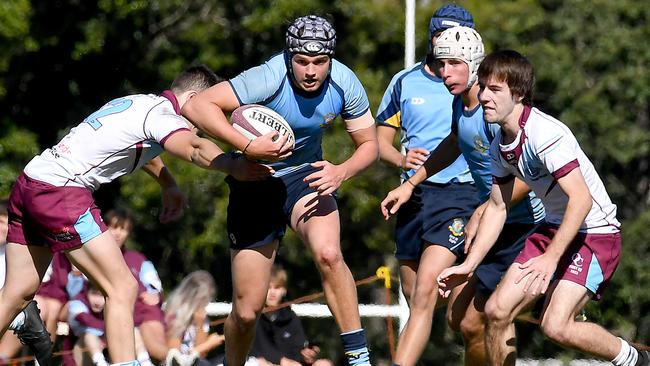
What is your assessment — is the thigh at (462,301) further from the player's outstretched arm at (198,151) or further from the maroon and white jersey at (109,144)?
the maroon and white jersey at (109,144)

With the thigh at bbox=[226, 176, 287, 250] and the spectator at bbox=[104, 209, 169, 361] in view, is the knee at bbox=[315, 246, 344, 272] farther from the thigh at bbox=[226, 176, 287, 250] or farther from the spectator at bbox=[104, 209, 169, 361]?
the spectator at bbox=[104, 209, 169, 361]

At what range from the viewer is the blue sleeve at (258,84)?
739 centimetres

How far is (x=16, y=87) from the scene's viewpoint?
60.3ft

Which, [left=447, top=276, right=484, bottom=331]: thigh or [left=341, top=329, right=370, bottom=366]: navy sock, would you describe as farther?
[left=447, top=276, right=484, bottom=331]: thigh

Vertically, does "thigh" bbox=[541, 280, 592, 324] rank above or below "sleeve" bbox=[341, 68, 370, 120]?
below

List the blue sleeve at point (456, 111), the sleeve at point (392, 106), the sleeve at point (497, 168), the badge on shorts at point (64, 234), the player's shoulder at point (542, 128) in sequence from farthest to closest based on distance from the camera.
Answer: the sleeve at point (392, 106) → the blue sleeve at point (456, 111) → the sleeve at point (497, 168) → the badge on shorts at point (64, 234) → the player's shoulder at point (542, 128)

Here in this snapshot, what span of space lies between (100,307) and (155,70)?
1004 centimetres

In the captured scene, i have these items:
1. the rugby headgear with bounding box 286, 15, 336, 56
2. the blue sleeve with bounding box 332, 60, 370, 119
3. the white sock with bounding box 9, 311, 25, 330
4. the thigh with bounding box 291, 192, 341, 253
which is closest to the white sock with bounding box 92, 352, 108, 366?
the white sock with bounding box 9, 311, 25, 330

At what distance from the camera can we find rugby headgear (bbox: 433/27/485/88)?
25.7ft

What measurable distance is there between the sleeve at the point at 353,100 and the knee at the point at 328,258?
83 cm

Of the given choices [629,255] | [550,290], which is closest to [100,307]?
[550,290]

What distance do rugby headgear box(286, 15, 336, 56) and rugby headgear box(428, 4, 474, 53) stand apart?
1144mm

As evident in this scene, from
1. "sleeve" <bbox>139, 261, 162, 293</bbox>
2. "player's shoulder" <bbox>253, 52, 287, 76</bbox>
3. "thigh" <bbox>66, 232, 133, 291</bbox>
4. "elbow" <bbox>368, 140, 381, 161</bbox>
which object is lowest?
"sleeve" <bbox>139, 261, 162, 293</bbox>

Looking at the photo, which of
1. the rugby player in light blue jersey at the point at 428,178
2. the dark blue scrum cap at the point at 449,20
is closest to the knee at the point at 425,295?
the rugby player in light blue jersey at the point at 428,178
